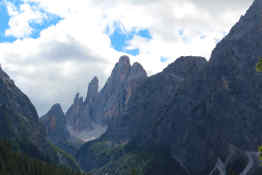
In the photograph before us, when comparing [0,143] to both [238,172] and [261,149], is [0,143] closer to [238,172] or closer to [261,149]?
[238,172]

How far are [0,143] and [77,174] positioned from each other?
41.4m

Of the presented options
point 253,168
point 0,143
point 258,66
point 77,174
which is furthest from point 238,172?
point 258,66

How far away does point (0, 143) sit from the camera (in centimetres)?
15175

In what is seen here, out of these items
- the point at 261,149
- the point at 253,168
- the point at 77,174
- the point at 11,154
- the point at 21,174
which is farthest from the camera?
the point at 253,168

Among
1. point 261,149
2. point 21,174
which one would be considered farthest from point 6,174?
point 261,149

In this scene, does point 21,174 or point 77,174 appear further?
point 77,174

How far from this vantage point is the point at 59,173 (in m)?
160

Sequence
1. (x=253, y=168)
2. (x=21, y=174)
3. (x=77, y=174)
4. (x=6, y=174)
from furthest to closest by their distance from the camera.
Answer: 1. (x=253, y=168)
2. (x=77, y=174)
3. (x=21, y=174)
4. (x=6, y=174)

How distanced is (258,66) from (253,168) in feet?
556

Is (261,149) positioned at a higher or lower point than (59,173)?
higher

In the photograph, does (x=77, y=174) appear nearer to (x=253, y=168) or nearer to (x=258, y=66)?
(x=253, y=168)

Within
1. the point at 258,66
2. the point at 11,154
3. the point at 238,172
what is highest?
the point at 258,66

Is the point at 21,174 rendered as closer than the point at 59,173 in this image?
Yes

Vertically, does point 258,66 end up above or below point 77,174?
above
